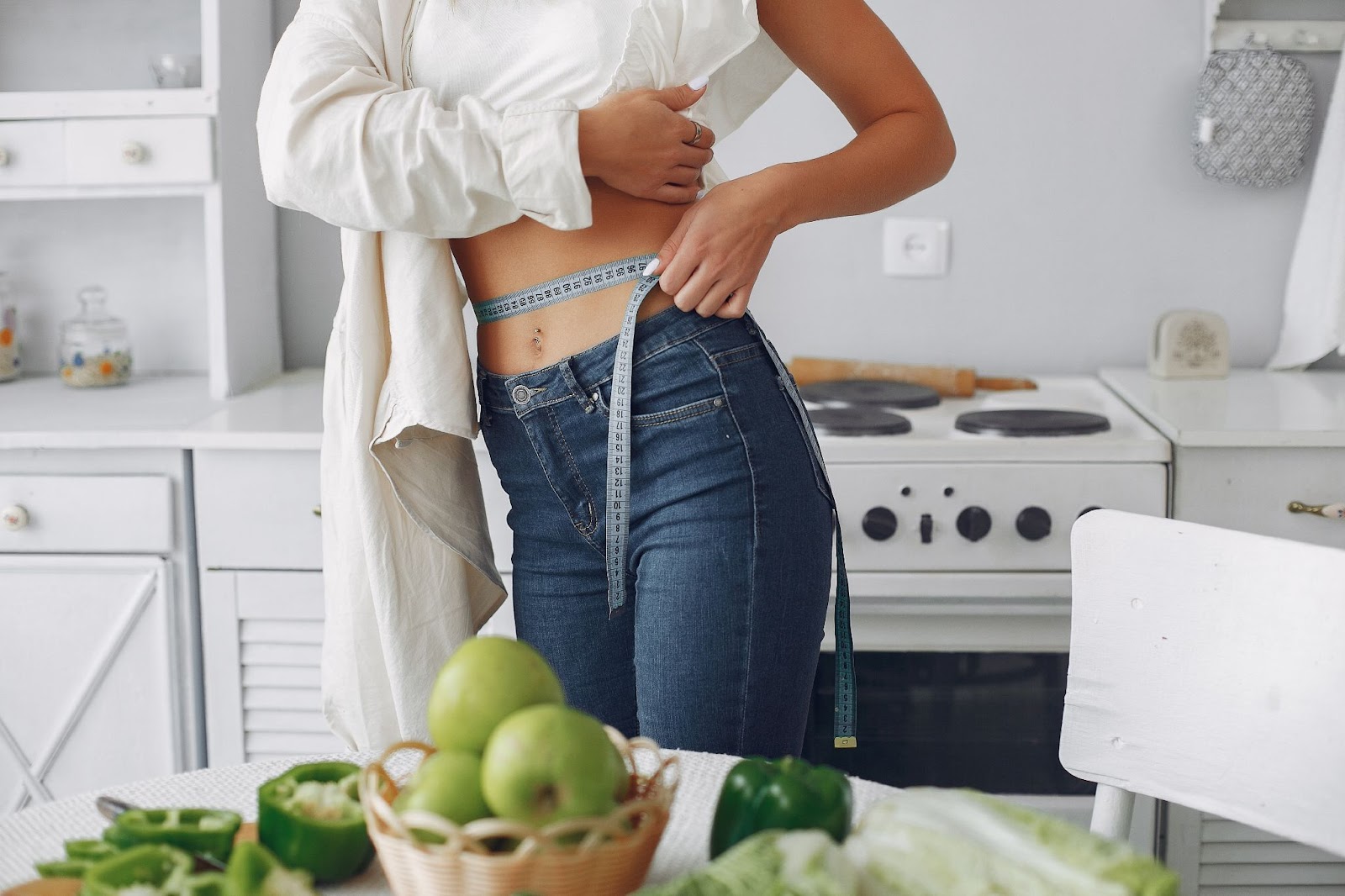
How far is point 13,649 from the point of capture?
183 cm

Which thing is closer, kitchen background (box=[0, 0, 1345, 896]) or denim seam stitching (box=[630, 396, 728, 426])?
denim seam stitching (box=[630, 396, 728, 426])

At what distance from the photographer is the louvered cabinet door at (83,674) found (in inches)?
71.3

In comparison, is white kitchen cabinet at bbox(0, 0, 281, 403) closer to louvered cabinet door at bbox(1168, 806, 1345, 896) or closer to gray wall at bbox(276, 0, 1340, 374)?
gray wall at bbox(276, 0, 1340, 374)

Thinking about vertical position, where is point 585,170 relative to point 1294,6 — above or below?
below

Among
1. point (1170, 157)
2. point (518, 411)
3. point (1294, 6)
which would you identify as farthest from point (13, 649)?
point (1294, 6)

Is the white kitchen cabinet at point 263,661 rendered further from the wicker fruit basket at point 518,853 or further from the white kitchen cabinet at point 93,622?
the wicker fruit basket at point 518,853

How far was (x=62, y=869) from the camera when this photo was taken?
0.63 meters

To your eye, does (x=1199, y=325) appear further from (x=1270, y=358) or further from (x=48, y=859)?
(x=48, y=859)

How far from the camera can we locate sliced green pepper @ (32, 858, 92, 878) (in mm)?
633

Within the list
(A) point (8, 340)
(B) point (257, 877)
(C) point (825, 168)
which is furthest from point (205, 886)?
(A) point (8, 340)

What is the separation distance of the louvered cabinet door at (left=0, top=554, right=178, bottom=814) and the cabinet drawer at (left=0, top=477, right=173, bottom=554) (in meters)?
0.02

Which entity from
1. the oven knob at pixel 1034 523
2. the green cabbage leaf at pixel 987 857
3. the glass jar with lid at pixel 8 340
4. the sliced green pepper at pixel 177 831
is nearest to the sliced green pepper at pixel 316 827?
the sliced green pepper at pixel 177 831

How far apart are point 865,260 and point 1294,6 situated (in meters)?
0.82

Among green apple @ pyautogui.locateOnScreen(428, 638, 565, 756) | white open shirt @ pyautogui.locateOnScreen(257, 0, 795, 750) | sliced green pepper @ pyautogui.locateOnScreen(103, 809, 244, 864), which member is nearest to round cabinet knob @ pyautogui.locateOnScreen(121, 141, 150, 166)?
white open shirt @ pyautogui.locateOnScreen(257, 0, 795, 750)
